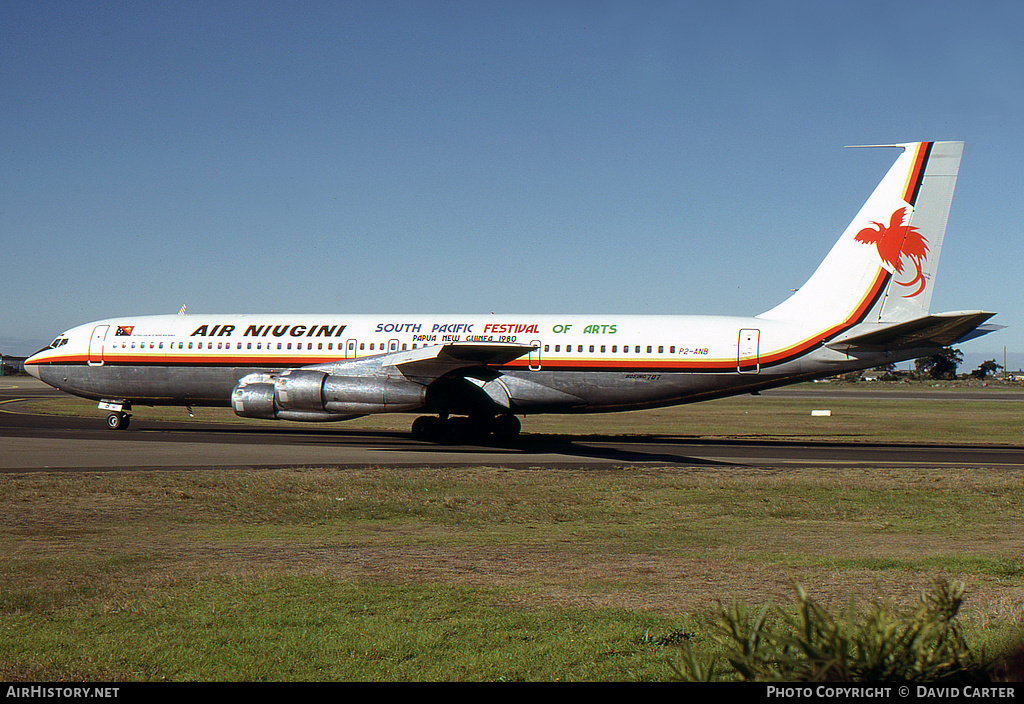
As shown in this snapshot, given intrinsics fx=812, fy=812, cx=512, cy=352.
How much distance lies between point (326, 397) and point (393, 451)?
280 cm

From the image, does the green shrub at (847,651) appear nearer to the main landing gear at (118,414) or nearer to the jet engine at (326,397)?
the jet engine at (326,397)

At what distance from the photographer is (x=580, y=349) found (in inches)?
1097

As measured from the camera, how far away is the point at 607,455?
2438 cm

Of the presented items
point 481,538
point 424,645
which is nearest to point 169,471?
point 481,538

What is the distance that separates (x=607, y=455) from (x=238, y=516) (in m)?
13.4

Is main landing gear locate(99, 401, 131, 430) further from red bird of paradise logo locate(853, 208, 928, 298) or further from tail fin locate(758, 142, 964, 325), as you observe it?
red bird of paradise logo locate(853, 208, 928, 298)

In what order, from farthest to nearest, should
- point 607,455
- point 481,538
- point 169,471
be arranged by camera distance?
1. point 607,455
2. point 169,471
3. point 481,538

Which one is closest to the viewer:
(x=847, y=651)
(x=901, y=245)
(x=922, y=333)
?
(x=847, y=651)

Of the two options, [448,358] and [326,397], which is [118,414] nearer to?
[326,397]

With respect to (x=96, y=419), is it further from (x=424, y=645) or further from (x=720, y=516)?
(x=424, y=645)

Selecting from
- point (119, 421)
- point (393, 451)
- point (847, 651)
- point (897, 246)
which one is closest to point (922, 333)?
point (897, 246)

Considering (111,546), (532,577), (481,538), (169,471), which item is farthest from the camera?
(169,471)

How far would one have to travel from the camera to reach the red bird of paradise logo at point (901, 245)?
26594 millimetres
